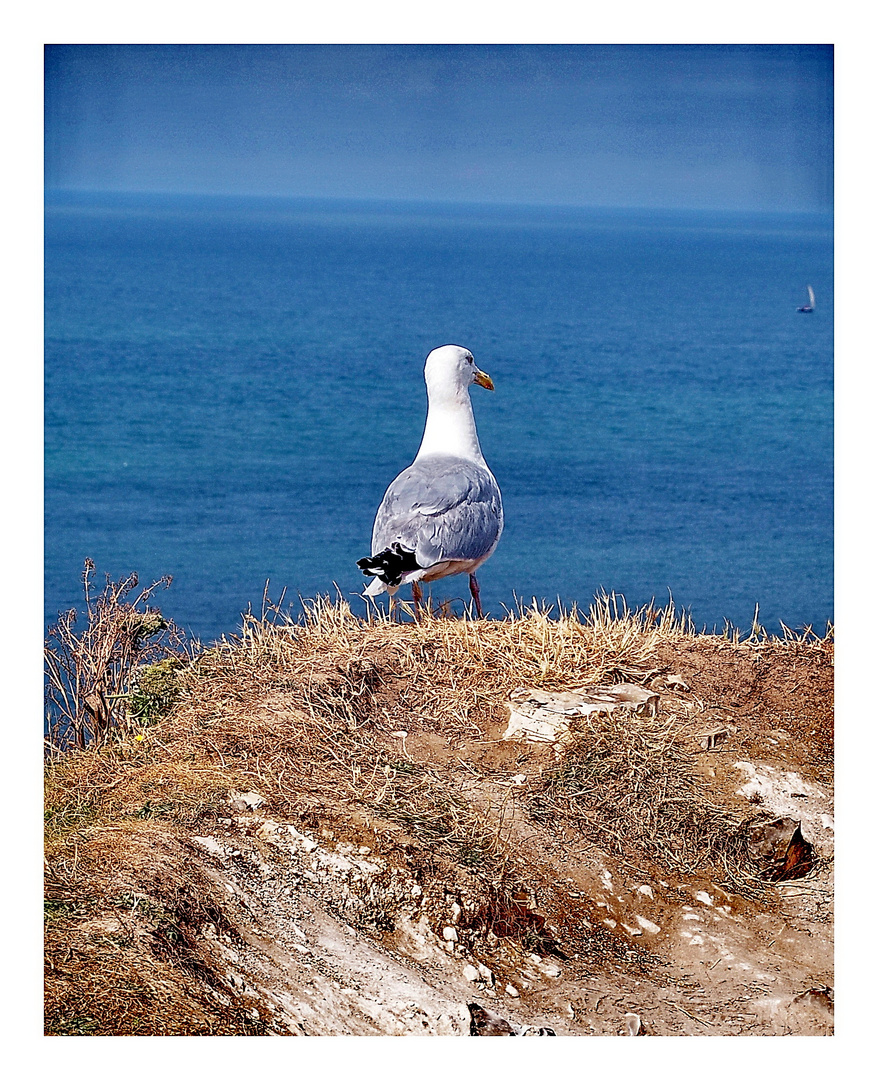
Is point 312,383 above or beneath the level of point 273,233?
beneath

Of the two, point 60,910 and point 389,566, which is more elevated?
point 389,566

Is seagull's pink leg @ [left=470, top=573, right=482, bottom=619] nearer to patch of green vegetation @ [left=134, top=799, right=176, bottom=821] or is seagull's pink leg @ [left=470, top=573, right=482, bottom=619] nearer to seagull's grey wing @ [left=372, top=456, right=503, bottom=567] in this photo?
seagull's grey wing @ [left=372, top=456, right=503, bottom=567]

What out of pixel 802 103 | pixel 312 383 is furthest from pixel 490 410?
pixel 802 103

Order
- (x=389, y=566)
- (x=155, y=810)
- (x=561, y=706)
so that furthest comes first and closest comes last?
(x=389, y=566), (x=561, y=706), (x=155, y=810)

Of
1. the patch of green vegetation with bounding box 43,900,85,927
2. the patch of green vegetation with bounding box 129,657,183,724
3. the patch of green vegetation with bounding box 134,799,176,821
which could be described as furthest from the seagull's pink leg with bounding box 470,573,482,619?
the patch of green vegetation with bounding box 43,900,85,927

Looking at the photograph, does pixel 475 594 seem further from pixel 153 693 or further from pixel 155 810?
pixel 155 810

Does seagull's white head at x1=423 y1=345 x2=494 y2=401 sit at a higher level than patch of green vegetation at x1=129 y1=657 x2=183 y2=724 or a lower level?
higher

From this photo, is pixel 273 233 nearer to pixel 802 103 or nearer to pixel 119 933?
pixel 802 103

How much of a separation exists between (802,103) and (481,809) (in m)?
2.59

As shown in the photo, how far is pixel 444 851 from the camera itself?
3.82m

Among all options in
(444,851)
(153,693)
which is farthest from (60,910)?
(444,851)

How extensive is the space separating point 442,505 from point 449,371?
588 millimetres

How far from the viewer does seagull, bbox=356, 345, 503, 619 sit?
4.38m
